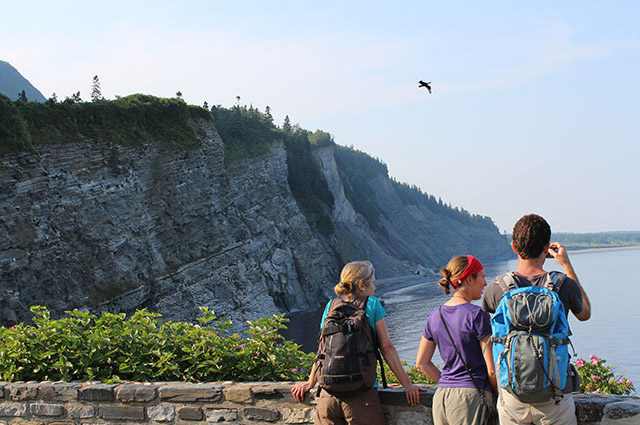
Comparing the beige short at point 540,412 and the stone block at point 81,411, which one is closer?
the beige short at point 540,412

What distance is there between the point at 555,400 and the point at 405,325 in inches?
2225

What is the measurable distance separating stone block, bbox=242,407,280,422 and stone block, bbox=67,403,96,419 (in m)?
1.72

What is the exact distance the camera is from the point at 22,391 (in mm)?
6938

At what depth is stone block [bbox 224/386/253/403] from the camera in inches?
244

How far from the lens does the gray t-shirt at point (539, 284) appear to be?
4.32 meters

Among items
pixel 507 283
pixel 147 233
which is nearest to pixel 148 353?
pixel 507 283

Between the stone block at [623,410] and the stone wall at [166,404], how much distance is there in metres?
1.38

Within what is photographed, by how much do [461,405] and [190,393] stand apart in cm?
291

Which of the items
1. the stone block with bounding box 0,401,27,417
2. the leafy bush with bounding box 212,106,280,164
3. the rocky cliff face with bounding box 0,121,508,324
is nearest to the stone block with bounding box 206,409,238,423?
the stone block with bounding box 0,401,27,417

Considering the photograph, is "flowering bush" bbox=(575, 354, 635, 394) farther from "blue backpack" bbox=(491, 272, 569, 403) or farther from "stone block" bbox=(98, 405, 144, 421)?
"stone block" bbox=(98, 405, 144, 421)

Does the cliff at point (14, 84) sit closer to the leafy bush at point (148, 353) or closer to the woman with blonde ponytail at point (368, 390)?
the leafy bush at point (148, 353)

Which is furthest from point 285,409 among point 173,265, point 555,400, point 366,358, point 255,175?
point 255,175

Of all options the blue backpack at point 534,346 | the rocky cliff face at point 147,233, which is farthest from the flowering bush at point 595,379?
the rocky cliff face at point 147,233

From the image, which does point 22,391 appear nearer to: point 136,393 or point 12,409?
point 12,409
